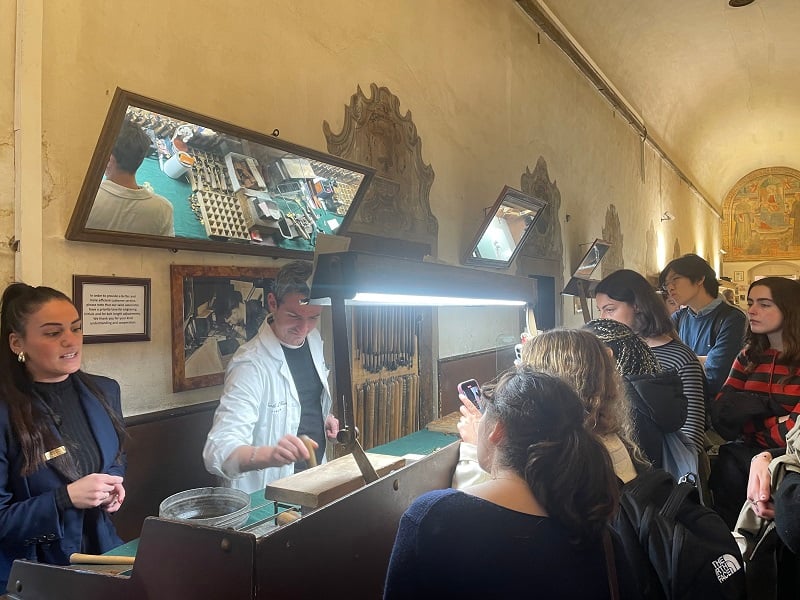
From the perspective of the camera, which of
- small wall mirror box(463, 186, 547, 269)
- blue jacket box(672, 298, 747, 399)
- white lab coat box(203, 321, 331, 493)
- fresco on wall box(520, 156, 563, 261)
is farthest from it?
fresco on wall box(520, 156, 563, 261)

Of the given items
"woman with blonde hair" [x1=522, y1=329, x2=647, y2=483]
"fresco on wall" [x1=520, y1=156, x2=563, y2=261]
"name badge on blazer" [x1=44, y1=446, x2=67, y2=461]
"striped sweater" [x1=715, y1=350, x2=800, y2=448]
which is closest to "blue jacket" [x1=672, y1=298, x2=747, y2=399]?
"striped sweater" [x1=715, y1=350, x2=800, y2=448]

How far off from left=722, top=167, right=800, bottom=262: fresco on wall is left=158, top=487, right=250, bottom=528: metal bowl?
2213cm

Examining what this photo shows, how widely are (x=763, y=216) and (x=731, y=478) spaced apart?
2027cm

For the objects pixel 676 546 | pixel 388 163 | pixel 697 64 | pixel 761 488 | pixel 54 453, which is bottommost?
pixel 761 488

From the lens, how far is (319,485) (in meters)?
1.54

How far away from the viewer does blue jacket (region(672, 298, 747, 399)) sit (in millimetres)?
4145

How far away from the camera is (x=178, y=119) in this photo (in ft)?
8.75

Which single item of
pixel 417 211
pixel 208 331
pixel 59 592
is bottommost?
pixel 59 592

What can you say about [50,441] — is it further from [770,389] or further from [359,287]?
[770,389]

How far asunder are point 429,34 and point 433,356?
255cm

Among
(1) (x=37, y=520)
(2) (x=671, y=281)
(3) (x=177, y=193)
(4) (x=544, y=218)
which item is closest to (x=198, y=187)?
(3) (x=177, y=193)

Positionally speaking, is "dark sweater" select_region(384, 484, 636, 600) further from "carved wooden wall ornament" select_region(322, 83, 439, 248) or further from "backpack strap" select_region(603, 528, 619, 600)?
"carved wooden wall ornament" select_region(322, 83, 439, 248)

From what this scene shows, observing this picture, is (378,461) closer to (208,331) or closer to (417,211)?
(208,331)

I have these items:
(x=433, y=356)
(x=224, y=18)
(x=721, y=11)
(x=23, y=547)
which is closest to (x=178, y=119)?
(x=224, y=18)
